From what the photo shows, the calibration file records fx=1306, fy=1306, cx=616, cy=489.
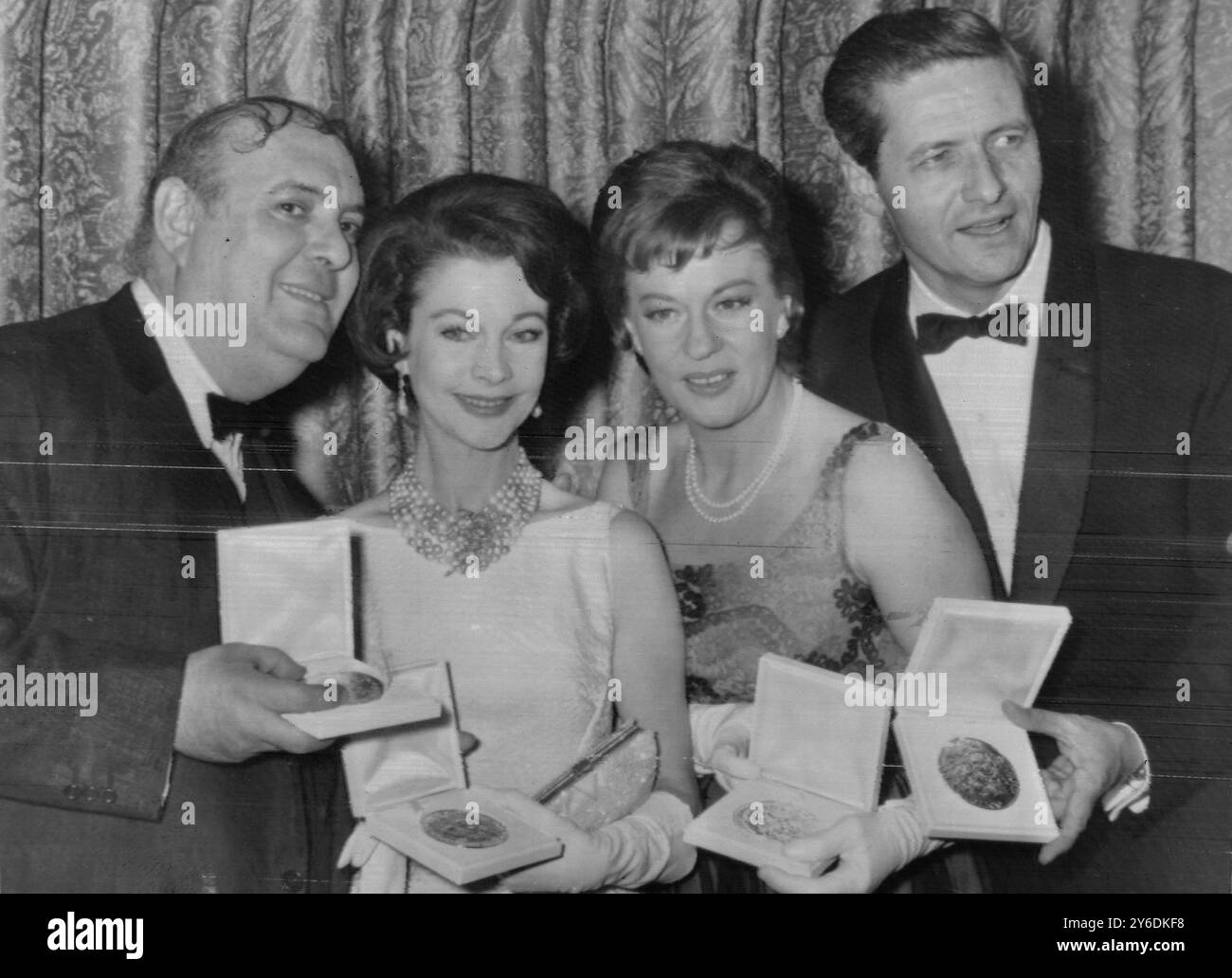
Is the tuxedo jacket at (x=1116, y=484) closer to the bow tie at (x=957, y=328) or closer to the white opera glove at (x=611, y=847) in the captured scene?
the bow tie at (x=957, y=328)

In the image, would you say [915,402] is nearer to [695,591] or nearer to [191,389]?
[695,591]

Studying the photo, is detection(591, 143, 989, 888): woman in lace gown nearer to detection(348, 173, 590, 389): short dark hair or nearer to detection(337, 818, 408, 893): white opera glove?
detection(348, 173, 590, 389): short dark hair

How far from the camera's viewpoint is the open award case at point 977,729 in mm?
1928

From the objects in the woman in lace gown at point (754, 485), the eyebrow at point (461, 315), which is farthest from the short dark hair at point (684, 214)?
the eyebrow at point (461, 315)

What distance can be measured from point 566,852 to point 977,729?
2.11 feet

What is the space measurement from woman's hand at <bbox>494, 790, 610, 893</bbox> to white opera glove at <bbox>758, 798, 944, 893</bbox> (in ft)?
0.82

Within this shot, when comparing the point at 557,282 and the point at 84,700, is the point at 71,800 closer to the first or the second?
the point at 84,700

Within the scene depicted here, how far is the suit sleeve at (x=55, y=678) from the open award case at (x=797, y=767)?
864 millimetres

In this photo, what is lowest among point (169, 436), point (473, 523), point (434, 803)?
point (434, 803)

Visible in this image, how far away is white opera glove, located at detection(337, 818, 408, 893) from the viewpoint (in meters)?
2.01

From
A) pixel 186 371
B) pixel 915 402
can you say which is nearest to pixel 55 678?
pixel 186 371

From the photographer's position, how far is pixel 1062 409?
202cm
